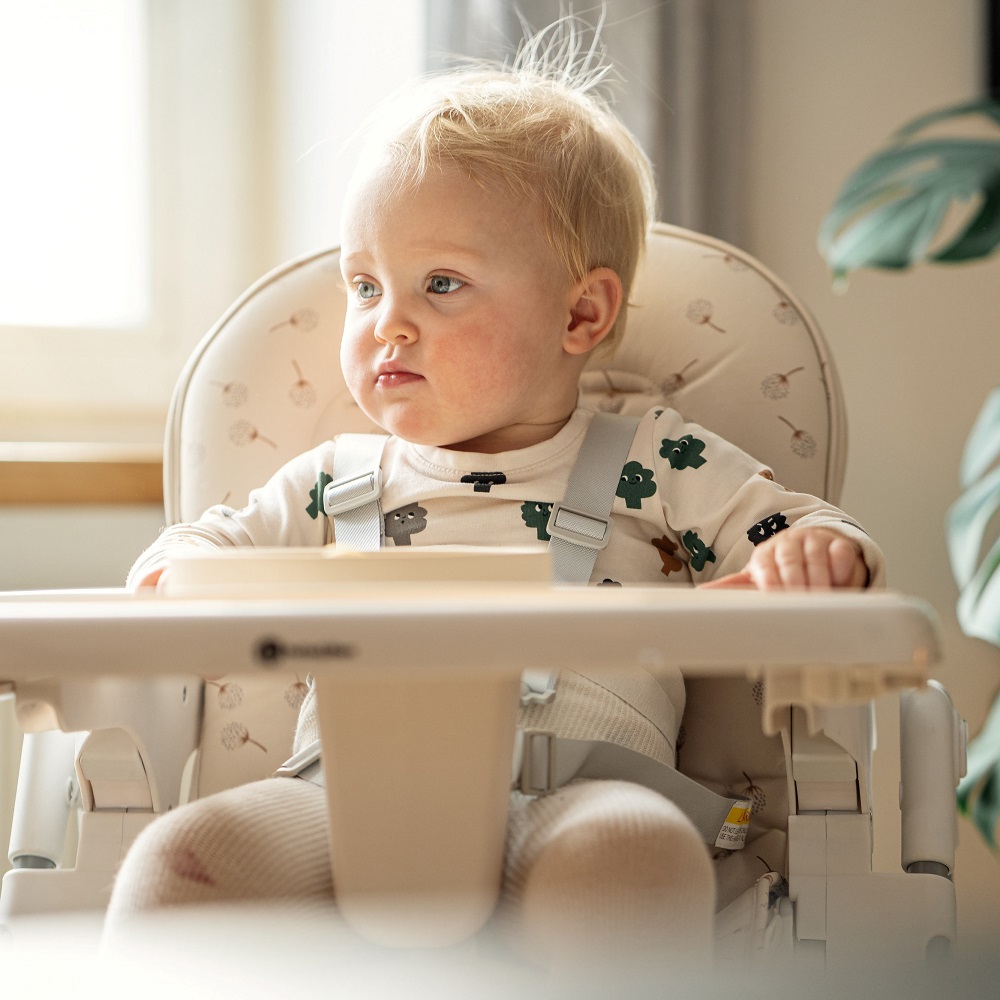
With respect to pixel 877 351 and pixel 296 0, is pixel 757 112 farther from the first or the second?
pixel 296 0

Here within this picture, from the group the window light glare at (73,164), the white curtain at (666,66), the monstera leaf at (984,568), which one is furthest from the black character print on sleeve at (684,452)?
the window light glare at (73,164)

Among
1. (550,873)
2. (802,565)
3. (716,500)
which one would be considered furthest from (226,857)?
(716,500)

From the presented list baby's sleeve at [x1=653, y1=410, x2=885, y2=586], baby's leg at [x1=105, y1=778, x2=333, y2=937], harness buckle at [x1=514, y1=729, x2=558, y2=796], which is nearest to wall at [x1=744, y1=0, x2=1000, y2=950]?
baby's sleeve at [x1=653, y1=410, x2=885, y2=586]

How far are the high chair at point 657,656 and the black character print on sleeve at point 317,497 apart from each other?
8 centimetres

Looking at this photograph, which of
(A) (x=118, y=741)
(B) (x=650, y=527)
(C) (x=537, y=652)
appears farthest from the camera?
(B) (x=650, y=527)

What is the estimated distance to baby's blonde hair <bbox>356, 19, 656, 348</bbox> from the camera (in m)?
1.01

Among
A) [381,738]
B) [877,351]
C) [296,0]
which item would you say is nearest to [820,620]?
[381,738]

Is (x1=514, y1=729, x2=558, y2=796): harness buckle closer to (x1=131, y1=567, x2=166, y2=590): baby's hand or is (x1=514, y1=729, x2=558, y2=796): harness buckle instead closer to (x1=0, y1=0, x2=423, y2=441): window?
(x1=131, y1=567, x2=166, y2=590): baby's hand

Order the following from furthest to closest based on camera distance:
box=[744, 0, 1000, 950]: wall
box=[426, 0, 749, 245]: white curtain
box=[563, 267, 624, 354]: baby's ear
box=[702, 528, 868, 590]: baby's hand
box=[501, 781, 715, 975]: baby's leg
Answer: box=[744, 0, 1000, 950]: wall
box=[426, 0, 749, 245]: white curtain
box=[563, 267, 624, 354]: baby's ear
box=[702, 528, 868, 590]: baby's hand
box=[501, 781, 715, 975]: baby's leg

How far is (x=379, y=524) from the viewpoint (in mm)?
Result: 1020

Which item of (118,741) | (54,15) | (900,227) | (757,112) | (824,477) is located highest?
(54,15)

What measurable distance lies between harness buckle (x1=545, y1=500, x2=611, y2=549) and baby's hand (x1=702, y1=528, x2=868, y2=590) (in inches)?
8.3

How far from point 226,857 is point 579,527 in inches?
15.9

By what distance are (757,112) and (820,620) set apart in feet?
4.35
